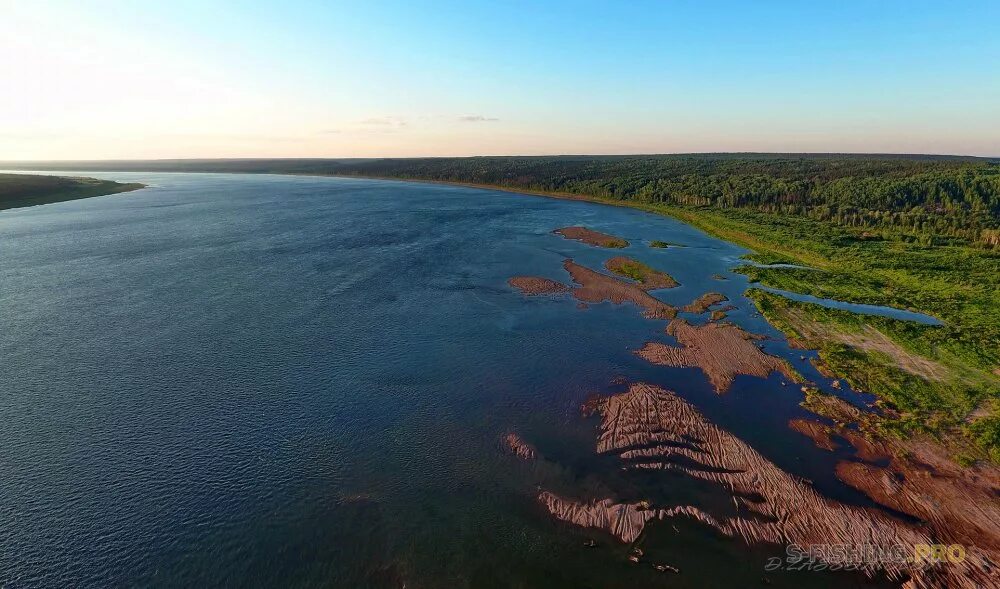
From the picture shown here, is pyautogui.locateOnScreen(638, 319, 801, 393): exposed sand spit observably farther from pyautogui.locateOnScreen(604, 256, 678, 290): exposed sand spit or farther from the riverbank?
pyautogui.locateOnScreen(604, 256, 678, 290): exposed sand spit

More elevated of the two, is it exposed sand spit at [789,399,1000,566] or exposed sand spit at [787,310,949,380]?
exposed sand spit at [787,310,949,380]

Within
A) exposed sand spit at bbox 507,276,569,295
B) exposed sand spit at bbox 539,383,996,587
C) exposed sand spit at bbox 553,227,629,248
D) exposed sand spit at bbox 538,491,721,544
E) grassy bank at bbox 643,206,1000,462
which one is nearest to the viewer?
exposed sand spit at bbox 539,383,996,587

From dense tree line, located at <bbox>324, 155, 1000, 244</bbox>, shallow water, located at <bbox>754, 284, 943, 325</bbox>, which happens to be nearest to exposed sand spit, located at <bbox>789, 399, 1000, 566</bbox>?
shallow water, located at <bbox>754, 284, 943, 325</bbox>

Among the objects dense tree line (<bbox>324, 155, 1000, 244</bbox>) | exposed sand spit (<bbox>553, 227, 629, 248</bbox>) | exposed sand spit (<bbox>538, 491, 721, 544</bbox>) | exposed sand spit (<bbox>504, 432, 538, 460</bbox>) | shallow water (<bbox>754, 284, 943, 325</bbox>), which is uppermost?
dense tree line (<bbox>324, 155, 1000, 244</bbox>)

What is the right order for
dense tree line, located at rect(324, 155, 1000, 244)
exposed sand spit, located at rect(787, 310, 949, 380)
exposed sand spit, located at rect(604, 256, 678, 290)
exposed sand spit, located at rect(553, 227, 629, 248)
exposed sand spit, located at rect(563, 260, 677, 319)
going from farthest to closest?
dense tree line, located at rect(324, 155, 1000, 244)
exposed sand spit, located at rect(553, 227, 629, 248)
exposed sand spit, located at rect(604, 256, 678, 290)
exposed sand spit, located at rect(563, 260, 677, 319)
exposed sand spit, located at rect(787, 310, 949, 380)

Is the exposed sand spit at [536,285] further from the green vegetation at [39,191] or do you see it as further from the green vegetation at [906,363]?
the green vegetation at [39,191]

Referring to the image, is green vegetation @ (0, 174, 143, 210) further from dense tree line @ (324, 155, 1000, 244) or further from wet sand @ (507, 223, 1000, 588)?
wet sand @ (507, 223, 1000, 588)

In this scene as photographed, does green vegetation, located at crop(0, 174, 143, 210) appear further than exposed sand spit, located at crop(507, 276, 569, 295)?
Yes

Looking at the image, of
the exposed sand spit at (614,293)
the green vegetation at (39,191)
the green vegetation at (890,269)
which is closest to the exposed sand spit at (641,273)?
the exposed sand spit at (614,293)
